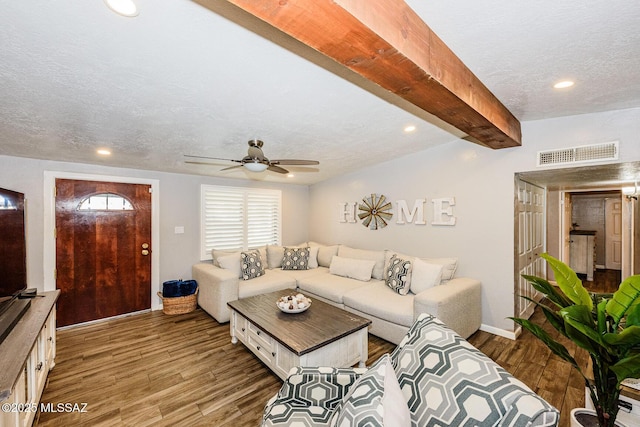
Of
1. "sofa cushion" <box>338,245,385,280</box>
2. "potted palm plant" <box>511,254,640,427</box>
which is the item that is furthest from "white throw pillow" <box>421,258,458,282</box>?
"potted palm plant" <box>511,254,640,427</box>

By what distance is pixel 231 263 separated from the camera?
3984 millimetres

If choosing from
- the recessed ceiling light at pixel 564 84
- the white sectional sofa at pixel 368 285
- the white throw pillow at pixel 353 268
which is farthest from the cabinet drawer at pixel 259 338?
the recessed ceiling light at pixel 564 84

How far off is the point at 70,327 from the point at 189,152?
9.10 feet

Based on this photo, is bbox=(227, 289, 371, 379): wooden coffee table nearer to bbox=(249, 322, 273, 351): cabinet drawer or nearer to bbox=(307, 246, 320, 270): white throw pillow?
bbox=(249, 322, 273, 351): cabinet drawer

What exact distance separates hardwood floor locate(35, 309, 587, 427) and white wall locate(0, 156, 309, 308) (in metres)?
1.03

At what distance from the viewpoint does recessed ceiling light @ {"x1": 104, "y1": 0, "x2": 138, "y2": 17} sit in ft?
3.62

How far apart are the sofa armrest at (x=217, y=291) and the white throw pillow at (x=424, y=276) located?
2365 mm

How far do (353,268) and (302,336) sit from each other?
2001 mm

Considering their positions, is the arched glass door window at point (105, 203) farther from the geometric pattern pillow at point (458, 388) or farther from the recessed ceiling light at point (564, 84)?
Answer: the recessed ceiling light at point (564, 84)

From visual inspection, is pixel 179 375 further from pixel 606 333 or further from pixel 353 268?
pixel 606 333

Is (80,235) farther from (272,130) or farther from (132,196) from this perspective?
(272,130)

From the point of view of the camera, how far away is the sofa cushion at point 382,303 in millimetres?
2811

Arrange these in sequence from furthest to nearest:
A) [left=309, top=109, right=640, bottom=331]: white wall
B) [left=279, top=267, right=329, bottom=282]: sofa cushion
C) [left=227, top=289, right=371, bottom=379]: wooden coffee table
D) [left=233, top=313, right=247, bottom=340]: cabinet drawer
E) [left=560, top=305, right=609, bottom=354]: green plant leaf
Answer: [left=279, top=267, right=329, bottom=282]: sofa cushion < [left=233, top=313, right=247, bottom=340]: cabinet drawer < [left=309, top=109, right=640, bottom=331]: white wall < [left=227, top=289, right=371, bottom=379]: wooden coffee table < [left=560, top=305, right=609, bottom=354]: green plant leaf

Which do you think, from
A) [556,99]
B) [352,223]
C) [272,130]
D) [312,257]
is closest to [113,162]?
[272,130]
